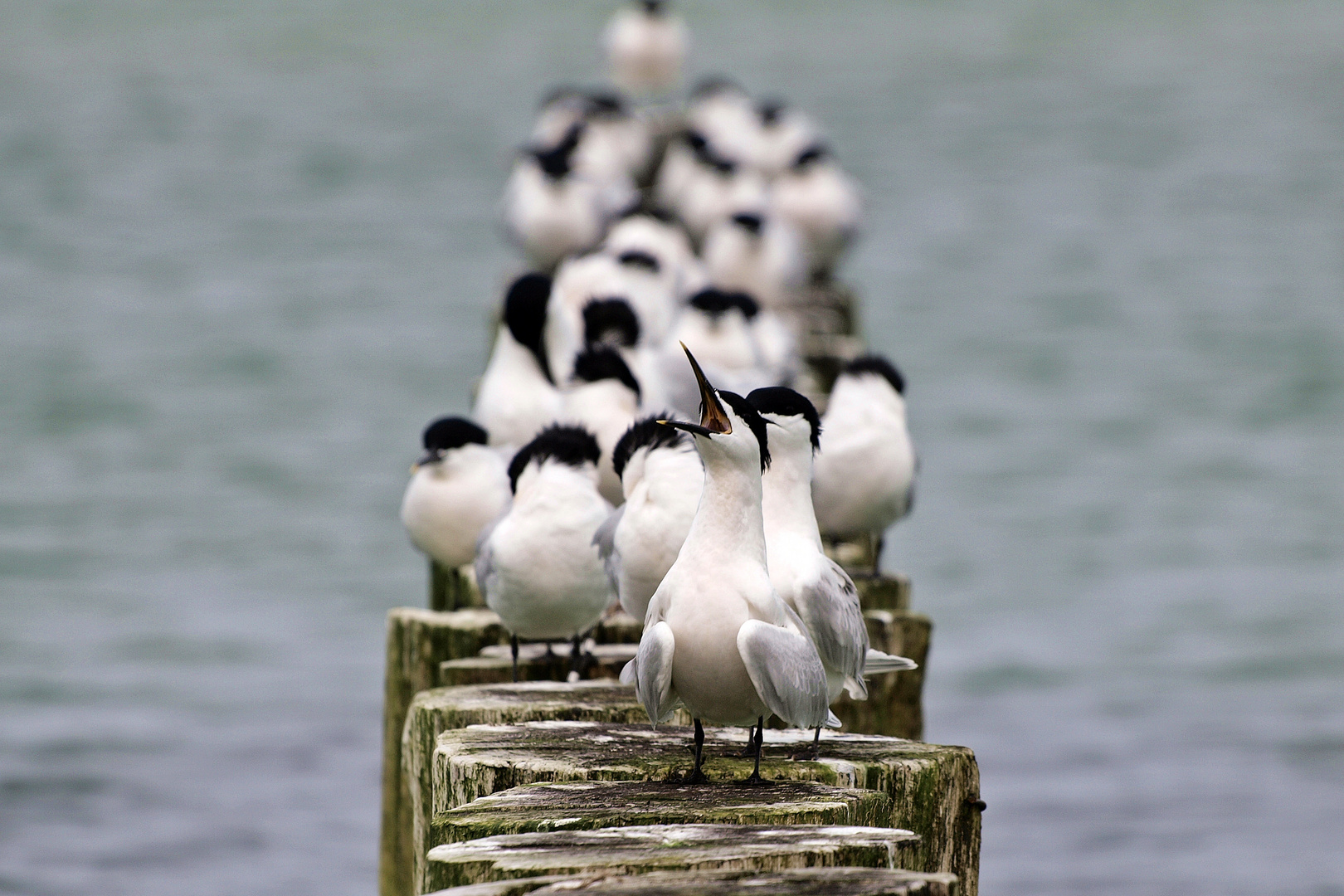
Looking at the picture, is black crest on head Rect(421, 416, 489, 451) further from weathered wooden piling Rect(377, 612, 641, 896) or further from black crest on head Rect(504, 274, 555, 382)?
black crest on head Rect(504, 274, 555, 382)

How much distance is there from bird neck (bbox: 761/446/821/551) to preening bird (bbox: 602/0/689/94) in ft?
58.0

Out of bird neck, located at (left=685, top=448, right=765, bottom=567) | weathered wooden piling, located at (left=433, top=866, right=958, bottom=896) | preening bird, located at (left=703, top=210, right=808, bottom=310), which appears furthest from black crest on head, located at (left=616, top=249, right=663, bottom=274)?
weathered wooden piling, located at (left=433, top=866, right=958, bottom=896)

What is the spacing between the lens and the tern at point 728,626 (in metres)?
3.51

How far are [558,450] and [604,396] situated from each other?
1.26 meters

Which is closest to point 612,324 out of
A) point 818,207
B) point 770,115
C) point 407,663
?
point 407,663

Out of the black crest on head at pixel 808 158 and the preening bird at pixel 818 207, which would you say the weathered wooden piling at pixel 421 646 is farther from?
the black crest on head at pixel 808 158

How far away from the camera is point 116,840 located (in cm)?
785

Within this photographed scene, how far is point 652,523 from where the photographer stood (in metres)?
4.45

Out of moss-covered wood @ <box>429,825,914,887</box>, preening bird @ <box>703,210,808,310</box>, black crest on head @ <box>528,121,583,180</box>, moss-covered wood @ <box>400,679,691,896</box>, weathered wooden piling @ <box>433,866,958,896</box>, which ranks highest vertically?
black crest on head @ <box>528,121,583,180</box>

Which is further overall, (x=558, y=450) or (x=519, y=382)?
(x=519, y=382)

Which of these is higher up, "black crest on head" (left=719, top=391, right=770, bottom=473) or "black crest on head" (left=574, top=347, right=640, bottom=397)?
"black crest on head" (left=574, top=347, right=640, bottom=397)

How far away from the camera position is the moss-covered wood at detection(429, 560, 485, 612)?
5.64m

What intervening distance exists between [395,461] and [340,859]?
341 inches

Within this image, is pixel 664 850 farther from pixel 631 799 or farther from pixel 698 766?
pixel 698 766
